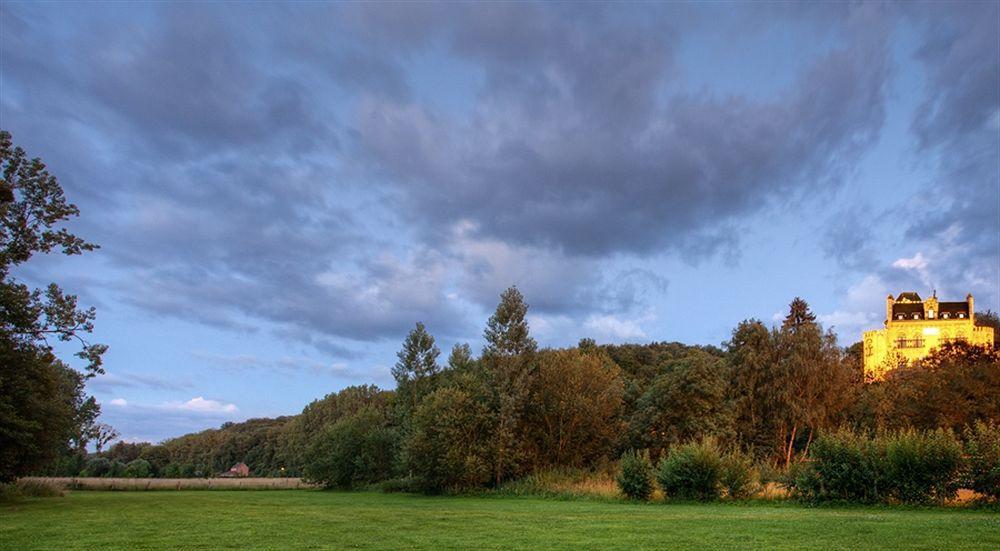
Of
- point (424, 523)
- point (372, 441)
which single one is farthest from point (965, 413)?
point (372, 441)

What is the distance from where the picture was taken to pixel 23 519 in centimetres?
2231

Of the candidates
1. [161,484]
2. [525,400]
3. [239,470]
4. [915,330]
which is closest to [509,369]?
[525,400]

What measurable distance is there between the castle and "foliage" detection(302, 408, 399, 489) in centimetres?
7430

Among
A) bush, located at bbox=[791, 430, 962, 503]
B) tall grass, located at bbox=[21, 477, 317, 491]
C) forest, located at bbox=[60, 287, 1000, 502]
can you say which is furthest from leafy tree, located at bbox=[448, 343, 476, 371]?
bush, located at bbox=[791, 430, 962, 503]

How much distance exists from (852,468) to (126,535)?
21875mm

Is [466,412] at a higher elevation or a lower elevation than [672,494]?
higher

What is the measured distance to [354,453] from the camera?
196ft

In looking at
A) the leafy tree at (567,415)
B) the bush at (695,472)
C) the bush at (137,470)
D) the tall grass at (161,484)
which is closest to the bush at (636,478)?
the bush at (695,472)

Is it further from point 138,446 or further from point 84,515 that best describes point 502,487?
point 138,446

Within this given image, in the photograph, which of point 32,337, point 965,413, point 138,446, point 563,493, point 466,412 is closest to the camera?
point 32,337

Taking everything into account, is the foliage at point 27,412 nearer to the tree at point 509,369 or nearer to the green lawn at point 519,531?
the green lawn at point 519,531

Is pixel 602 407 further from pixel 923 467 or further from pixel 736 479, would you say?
pixel 923 467

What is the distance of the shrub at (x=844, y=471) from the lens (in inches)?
917

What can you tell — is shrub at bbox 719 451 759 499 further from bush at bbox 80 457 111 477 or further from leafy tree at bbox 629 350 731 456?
bush at bbox 80 457 111 477
